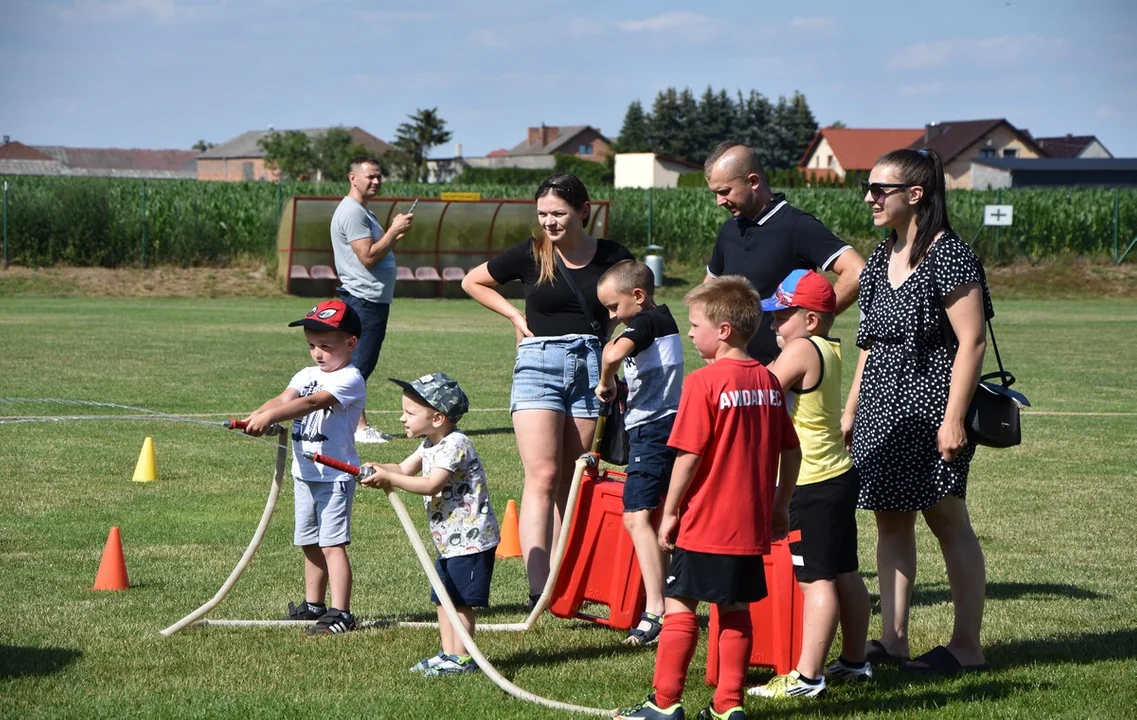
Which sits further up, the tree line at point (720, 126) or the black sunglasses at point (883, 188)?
the tree line at point (720, 126)

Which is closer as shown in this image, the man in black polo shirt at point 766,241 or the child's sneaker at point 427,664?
the child's sneaker at point 427,664

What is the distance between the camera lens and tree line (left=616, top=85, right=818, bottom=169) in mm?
135875

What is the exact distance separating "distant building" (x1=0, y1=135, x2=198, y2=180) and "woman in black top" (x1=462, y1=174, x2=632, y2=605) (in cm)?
14935

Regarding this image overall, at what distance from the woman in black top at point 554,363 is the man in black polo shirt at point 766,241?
27.1 inches

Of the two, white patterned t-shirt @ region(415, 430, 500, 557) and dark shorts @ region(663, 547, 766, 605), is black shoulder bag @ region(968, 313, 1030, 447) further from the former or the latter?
white patterned t-shirt @ region(415, 430, 500, 557)

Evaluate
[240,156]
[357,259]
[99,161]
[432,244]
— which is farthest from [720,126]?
[357,259]

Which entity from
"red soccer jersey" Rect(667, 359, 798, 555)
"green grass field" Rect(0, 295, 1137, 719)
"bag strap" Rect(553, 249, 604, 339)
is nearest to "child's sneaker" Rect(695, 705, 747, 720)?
"green grass field" Rect(0, 295, 1137, 719)

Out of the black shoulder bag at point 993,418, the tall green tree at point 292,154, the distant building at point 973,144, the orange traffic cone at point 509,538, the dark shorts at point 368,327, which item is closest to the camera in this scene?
the black shoulder bag at point 993,418

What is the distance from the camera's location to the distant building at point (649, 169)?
4532 inches

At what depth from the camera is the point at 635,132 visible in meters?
146

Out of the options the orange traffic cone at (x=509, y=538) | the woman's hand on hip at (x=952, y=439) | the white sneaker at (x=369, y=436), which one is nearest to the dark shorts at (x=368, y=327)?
the white sneaker at (x=369, y=436)

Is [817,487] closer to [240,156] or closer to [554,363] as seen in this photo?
[554,363]

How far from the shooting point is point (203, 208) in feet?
135

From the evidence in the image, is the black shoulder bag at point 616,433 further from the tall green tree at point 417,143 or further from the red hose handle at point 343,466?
the tall green tree at point 417,143
